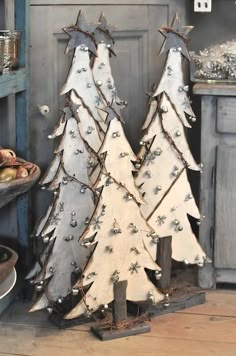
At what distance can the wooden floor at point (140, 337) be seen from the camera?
6.80ft

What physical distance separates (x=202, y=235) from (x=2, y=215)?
68 centimetres

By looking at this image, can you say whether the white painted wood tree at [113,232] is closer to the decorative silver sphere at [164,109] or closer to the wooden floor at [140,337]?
the wooden floor at [140,337]

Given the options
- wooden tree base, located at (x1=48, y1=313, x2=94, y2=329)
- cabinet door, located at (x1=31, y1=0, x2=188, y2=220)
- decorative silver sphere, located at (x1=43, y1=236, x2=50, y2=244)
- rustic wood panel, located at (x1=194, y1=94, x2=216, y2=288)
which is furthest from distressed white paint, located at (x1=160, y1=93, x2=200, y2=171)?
wooden tree base, located at (x1=48, y1=313, x2=94, y2=329)

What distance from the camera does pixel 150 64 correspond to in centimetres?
261

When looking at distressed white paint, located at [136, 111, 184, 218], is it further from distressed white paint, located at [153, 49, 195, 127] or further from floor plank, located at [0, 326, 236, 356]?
floor plank, located at [0, 326, 236, 356]

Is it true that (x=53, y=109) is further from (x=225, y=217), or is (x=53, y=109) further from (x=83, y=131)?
(x=225, y=217)

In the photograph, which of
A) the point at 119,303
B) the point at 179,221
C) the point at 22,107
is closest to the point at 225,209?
the point at 179,221

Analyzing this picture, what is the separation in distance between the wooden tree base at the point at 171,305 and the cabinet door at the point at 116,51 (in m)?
0.60

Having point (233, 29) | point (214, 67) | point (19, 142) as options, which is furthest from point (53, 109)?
point (233, 29)

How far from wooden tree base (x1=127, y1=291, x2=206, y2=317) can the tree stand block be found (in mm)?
71

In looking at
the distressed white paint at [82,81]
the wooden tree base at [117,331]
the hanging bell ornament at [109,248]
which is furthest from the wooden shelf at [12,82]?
the wooden tree base at [117,331]

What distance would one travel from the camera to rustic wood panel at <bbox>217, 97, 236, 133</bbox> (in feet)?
7.57

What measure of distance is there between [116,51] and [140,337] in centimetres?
102

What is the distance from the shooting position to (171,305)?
2.33 m
